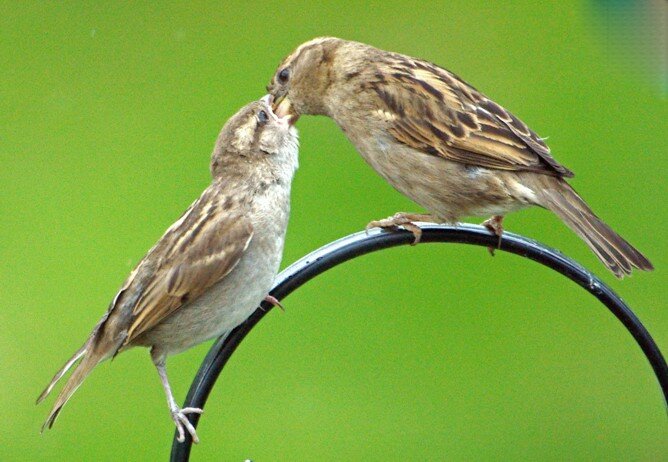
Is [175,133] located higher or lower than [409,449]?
higher

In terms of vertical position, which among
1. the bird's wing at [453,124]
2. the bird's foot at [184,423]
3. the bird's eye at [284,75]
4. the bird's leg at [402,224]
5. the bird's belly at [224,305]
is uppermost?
the bird's eye at [284,75]

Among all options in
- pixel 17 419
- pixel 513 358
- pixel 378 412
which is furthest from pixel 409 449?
pixel 17 419

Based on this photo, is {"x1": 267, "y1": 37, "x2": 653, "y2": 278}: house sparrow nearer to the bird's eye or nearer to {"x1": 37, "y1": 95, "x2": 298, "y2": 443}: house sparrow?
the bird's eye

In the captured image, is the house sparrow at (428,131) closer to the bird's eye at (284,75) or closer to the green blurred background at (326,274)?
the bird's eye at (284,75)

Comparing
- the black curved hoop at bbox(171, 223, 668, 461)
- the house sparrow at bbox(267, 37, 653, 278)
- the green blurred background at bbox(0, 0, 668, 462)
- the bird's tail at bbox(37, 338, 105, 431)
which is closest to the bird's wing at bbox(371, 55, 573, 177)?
the house sparrow at bbox(267, 37, 653, 278)

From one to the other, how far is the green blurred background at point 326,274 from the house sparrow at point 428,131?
179cm

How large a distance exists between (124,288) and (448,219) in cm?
105

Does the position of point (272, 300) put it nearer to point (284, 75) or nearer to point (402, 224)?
point (402, 224)

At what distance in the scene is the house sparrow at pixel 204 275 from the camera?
336 centimetres

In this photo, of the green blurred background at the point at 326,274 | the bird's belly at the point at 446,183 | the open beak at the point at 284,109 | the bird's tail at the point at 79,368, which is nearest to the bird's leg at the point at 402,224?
the bird's belly at the point at 446,183

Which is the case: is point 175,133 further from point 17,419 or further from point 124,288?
point 124,288

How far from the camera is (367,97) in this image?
163 inches

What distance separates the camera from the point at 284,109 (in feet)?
13.2

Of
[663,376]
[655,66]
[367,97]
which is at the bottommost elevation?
[663,376]
